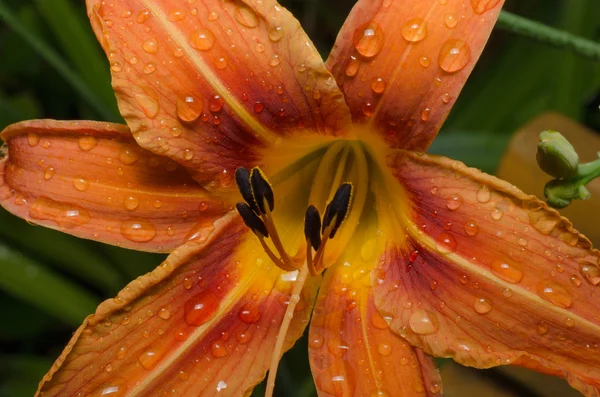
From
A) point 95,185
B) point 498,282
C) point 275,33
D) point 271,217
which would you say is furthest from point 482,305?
point 95,185

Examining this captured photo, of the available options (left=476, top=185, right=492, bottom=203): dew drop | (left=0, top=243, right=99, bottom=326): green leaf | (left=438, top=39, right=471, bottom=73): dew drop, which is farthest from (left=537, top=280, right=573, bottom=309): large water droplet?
(left=0, top=243, right=99, bottom=326): green leaf

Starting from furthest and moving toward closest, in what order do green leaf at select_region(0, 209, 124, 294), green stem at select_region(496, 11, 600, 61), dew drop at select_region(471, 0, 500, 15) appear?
green leaf at select_region(0, 209, 124, 294) < green stem at select_region(496, 11, 600, 61) < dew drop at select_region(471, 0, 500, 15)

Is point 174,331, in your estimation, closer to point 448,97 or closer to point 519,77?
point 448,97

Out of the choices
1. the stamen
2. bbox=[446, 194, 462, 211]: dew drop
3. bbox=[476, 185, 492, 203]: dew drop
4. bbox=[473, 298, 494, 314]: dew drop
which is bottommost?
the stamen

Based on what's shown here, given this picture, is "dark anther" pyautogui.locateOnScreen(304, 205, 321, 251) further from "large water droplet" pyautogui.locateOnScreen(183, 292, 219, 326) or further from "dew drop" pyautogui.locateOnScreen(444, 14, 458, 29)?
"dew drop" pyautogui.locateOnScreen(444, 14, 458, 29)

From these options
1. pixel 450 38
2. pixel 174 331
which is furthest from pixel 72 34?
pixel 450 38
